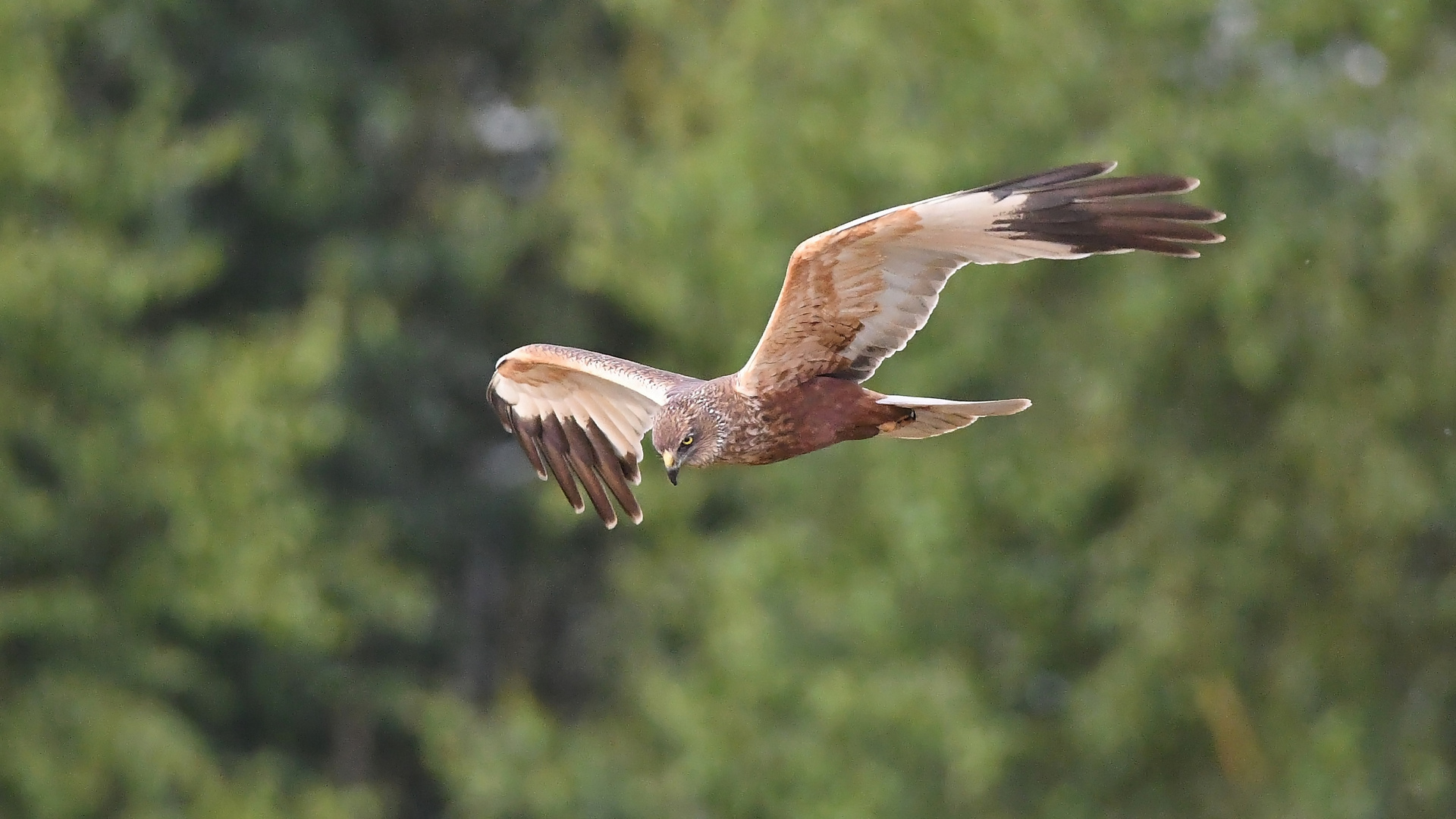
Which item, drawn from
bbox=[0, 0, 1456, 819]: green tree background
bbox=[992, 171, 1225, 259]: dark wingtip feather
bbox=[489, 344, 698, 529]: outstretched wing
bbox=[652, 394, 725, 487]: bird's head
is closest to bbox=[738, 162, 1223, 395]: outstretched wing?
bbox=[992, 171, 1225, 259]: dark wingtip feather

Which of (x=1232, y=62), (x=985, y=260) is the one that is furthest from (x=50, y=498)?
(x=985, y=260)

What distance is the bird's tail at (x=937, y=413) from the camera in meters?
7.67

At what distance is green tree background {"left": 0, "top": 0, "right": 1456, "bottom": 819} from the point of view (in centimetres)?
1341

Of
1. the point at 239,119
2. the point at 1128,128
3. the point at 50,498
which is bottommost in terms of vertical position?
the point at 1128,128

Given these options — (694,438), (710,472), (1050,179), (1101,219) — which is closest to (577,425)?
(694,438)

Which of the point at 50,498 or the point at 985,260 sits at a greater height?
the point at 50,498

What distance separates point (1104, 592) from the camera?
46.6 feet

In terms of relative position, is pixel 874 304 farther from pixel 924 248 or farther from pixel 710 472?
pixel 710 472

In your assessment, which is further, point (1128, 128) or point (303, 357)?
point (303, 357)

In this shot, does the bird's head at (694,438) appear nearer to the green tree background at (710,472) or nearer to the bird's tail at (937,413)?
the bird's tail at (937,413)

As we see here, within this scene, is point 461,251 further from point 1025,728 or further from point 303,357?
point 1025,728

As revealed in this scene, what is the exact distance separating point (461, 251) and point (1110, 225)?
15.9m

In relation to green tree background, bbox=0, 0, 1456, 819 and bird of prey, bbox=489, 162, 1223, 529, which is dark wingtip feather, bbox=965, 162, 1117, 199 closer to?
bird of prey, bbox=489, 162, 1223, 529

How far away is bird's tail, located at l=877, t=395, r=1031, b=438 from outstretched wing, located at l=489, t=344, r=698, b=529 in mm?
1618
